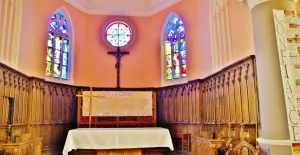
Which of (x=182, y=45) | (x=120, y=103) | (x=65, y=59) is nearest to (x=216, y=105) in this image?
(x=120, y=103)

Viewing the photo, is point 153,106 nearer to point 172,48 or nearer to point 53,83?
point 172,48

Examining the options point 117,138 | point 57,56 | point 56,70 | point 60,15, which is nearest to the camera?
point 117,138

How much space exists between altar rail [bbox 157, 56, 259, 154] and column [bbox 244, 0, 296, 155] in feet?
4.80

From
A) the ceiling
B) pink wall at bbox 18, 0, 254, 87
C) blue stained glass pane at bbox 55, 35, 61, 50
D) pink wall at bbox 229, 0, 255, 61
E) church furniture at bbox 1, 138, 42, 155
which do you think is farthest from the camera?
the ceiling

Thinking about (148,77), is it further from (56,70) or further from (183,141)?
(56,70)

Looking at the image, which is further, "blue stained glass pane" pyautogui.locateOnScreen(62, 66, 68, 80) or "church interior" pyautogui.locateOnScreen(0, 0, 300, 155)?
"blue stained glass pane" pyautogui.locateOnScreen(62, 66, 68, 80)

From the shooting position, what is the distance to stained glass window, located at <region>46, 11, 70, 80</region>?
8.42m

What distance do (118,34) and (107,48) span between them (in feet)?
2.23

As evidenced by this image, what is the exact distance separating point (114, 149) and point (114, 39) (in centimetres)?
434

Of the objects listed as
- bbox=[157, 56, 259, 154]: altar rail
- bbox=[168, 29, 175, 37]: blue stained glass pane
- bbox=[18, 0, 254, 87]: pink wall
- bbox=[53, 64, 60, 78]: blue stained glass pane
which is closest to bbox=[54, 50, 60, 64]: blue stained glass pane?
bbox=[53, 64, 60, 78]: blue stained glass pane

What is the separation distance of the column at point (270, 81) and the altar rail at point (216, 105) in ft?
4.80

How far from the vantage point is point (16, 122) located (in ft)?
19.9

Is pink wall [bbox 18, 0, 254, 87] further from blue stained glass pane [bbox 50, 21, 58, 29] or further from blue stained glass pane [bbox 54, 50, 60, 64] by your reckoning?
blue stained glass pane [bbox 54, 50, 60, 64]

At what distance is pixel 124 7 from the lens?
393 inches
